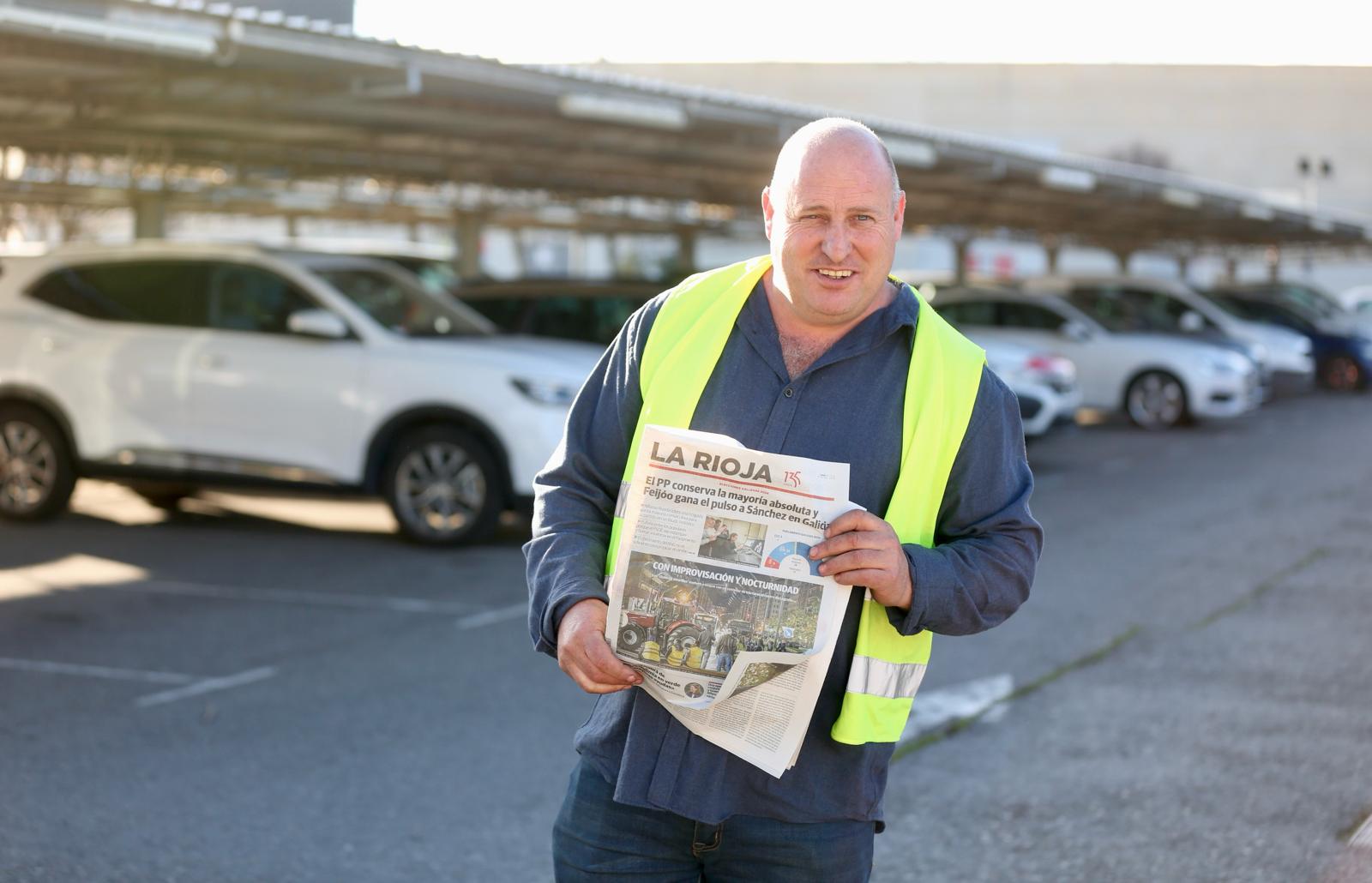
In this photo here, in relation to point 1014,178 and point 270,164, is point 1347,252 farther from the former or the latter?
point 270,164

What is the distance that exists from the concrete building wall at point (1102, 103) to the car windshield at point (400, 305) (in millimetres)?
62516

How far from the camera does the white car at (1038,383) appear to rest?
15992 mm

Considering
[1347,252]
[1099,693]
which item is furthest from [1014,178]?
[1347,252]

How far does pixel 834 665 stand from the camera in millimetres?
2750

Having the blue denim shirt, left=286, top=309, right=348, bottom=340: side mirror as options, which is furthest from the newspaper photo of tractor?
left=286, top=309, right=348, bottom=340: side mirror

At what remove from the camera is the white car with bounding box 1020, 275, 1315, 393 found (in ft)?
72.3

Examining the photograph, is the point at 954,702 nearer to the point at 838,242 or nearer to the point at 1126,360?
the point at 838,242

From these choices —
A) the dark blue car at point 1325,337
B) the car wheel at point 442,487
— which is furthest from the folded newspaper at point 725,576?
the dark blue car at point 1325,337

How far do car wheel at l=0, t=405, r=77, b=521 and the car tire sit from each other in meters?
1.19

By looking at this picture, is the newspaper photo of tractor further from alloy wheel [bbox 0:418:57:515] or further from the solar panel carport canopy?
alloy wheel [bbox 0:418:57:515]

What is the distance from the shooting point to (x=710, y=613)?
255cm

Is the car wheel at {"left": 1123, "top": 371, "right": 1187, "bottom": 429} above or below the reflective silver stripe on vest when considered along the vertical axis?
below

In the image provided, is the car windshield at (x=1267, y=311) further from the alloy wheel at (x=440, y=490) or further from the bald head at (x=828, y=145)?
the bald head at (x=828, y=145)

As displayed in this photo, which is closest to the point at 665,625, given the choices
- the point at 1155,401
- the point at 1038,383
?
the point at 1038,383
